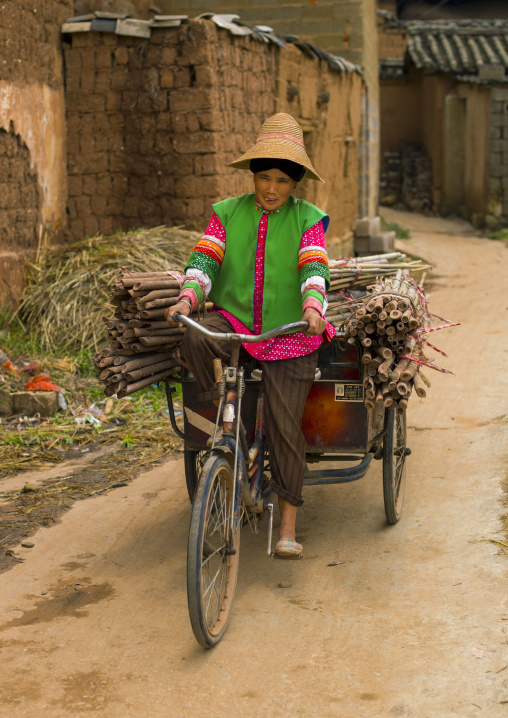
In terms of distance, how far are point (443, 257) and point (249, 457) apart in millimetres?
11654

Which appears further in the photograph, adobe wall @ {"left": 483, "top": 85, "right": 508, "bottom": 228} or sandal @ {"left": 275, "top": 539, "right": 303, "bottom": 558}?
adobe wall @ {"left": 483, "top": 85, "right": 508, "bottom": 228}

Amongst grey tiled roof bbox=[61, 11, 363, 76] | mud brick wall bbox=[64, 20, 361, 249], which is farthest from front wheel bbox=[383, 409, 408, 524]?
grey tiled roof bbox=[61, 11, 363, 76]

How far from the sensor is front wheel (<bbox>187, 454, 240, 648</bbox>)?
8.92 ft

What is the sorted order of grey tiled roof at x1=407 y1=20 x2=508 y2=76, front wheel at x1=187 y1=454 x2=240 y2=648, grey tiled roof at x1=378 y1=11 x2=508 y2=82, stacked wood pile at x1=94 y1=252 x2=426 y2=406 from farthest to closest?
grey tiled roof at x1=407 y1=20 x2=508 y2=76 → grey tiled roof at x1=378 y1=11 x2=508 y2=82 → stacked wood pile at x1=94 y1=252 x2=426 y2=406 → front wheel at x1=187 y1=454 x2=240 y2=648

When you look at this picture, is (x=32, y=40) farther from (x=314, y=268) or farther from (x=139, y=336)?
(x=314, y=268)

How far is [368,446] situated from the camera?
358 centimetres

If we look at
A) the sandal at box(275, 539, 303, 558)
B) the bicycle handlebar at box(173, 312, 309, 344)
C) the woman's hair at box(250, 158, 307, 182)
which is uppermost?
the woman's hair at box(250, 158, 307, 182)

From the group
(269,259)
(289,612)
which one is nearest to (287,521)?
(289,612)

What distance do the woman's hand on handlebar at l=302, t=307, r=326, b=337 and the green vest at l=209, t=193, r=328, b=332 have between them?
0.36 metres

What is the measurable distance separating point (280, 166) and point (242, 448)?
3.97 feet

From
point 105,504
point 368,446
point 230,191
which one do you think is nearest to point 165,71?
point 230,191

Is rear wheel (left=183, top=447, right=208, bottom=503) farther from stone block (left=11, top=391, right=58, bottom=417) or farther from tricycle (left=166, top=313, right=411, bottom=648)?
stone block (left=11, top=391, right=58, bottom=417)

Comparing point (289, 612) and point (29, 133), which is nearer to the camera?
point (289, 612)

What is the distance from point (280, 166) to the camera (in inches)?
137
